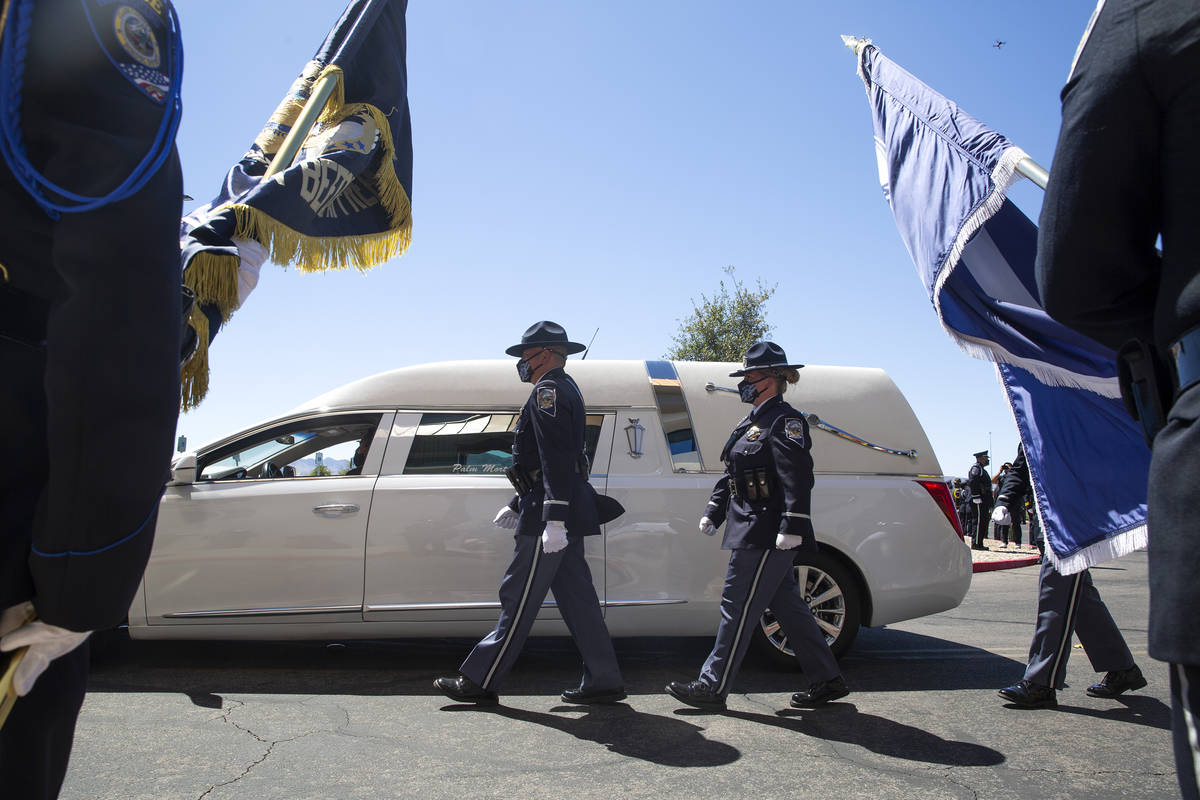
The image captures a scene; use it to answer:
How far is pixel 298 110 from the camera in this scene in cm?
255

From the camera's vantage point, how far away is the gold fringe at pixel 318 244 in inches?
86.0

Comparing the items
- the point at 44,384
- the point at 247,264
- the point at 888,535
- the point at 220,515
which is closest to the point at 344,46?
the point at 247,264

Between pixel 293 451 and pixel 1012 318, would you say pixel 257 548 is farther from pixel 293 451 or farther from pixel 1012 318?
pixel 1012 318

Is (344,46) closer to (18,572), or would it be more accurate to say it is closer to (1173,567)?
(18,572)

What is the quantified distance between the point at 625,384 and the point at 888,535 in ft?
6.29

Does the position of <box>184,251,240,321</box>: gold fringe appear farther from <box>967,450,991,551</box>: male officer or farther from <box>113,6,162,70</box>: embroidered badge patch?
<box>967,450,991,551</box>: male officer

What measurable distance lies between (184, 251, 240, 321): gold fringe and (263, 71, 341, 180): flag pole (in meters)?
0.42

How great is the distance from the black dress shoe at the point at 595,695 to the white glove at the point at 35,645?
11.1 feet

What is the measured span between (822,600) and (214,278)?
173 inches

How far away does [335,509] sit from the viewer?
518 cm

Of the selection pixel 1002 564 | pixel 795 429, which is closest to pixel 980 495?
pixel 1002 564

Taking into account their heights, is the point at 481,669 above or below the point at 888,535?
below

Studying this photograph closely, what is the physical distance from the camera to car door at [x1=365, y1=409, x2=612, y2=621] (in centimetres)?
511

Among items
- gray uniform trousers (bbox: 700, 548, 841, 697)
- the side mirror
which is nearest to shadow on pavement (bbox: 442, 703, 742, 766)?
gray uniform trousers (bbox: 700, 548, 841, 697)
